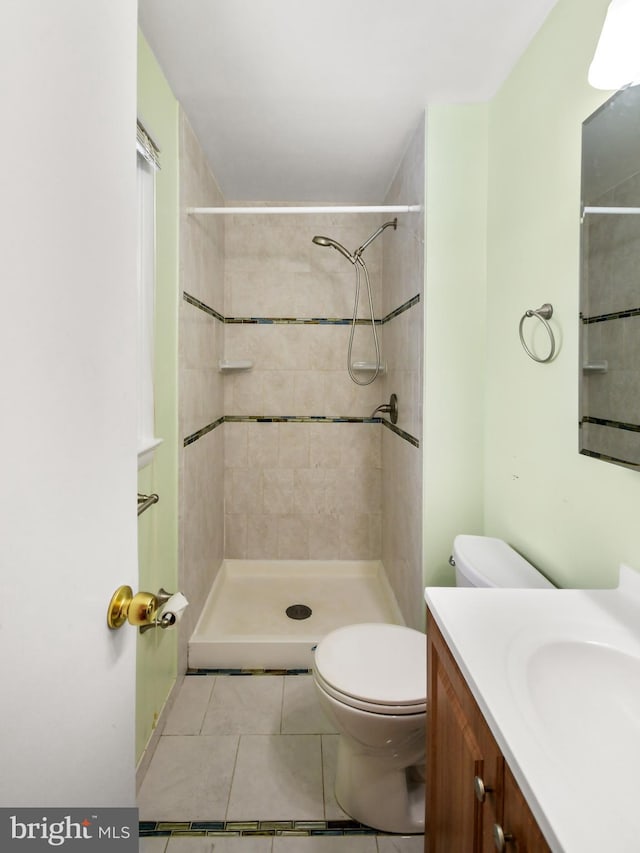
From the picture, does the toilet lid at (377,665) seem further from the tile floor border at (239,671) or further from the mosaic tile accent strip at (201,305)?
the mosaic tile accent strip at (201,305)

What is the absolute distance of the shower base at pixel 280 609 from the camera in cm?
216

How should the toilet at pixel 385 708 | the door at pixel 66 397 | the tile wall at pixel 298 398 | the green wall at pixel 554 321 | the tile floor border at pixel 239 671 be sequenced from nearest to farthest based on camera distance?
the door at pixel 66 397, the green wall at pixel 554 321, the toilet at pixel 385 708, the tile floor border at pixel 239 671, the tile wall at pixel 298 398

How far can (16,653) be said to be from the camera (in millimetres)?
447

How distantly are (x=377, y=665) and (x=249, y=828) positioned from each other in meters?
0.58

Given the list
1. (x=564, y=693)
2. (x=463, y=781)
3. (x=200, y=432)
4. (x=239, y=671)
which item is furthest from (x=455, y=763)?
(x=200, y=432)

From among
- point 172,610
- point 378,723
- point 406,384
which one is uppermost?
point 406,384

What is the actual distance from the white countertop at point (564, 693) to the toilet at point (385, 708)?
15.3 inches

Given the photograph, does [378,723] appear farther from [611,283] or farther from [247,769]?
[611,283]

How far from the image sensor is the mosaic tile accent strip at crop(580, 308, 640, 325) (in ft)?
3.38

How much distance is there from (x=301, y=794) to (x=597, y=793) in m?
1.24

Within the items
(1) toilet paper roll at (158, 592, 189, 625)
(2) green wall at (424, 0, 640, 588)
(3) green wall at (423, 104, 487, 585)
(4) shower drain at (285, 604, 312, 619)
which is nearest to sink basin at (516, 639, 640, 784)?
(2) green wall at (424, 0, 640, 588)

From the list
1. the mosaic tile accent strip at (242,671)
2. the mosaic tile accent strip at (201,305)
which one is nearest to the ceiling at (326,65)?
the mosaic tile accent strip at (201,305)

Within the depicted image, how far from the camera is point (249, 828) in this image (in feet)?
4.52

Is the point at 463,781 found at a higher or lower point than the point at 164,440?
lower
